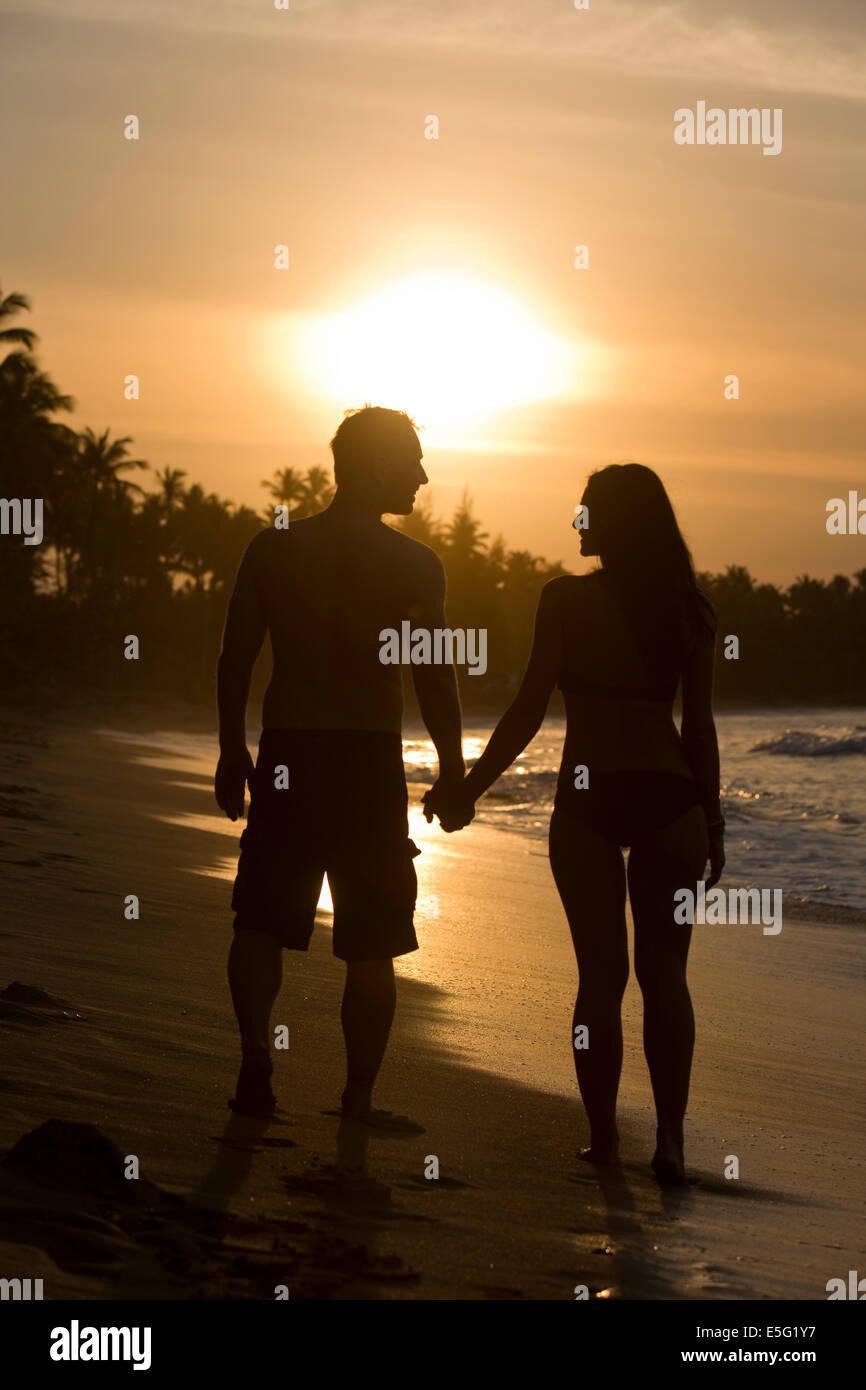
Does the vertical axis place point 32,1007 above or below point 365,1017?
below

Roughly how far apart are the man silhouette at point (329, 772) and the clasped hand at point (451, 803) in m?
0.32

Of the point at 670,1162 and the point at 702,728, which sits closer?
the point at 670,1162

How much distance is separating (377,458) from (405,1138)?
69.5 inches

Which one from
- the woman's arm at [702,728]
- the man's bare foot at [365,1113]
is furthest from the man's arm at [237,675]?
the woman's arm at [702,728]

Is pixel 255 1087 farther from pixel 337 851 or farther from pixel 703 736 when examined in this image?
pixel 703 736

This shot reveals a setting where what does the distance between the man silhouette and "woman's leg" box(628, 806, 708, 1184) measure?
0.60 metres

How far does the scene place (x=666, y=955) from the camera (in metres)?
3.76

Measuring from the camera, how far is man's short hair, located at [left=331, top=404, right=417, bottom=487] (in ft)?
12.3

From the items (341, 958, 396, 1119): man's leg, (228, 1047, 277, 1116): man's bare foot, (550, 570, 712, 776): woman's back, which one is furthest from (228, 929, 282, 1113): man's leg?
(550, 570, 712, 776): woman's back

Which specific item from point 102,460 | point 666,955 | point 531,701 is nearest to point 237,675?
point 531,701

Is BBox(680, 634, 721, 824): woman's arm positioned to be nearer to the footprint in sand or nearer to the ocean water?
the footprint in sand
